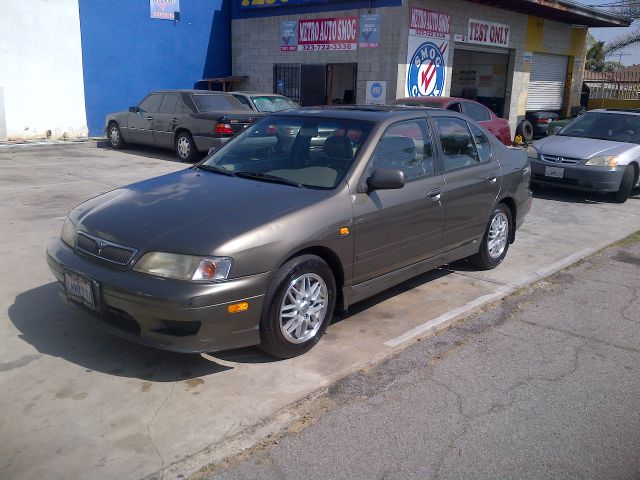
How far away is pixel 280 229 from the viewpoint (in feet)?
13.0

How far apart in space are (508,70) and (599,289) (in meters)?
16.8

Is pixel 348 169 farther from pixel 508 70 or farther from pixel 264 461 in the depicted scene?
pixel 508 70

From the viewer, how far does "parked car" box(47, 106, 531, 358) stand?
3701 millimetres

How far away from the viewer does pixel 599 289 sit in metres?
6.06

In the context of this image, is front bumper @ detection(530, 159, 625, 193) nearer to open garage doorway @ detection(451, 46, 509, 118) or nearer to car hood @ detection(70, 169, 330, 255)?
car hood @ detection(70, 169, 330, 255)

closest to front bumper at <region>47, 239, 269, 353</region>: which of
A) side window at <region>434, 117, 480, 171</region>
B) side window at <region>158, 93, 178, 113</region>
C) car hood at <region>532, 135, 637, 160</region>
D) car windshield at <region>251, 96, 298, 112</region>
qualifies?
side window at <region>434, 117, 480, 171</region>

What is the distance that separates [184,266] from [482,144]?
3.68 metres

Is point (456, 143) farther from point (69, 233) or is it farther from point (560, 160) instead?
point (560, 160)

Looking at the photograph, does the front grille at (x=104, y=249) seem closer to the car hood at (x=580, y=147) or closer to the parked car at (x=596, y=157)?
the parked car at (x=596, y=157)

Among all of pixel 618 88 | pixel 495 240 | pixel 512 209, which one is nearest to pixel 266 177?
pixel 495 240

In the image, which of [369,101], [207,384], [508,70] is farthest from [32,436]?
[508,70]

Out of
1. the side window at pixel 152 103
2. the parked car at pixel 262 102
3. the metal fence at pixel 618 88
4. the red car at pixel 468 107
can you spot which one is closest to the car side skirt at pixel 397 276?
the red car at pixel 468 107

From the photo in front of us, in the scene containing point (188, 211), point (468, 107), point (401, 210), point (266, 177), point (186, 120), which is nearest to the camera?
point (188, 211)

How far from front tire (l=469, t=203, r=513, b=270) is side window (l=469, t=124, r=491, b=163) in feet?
1.83
